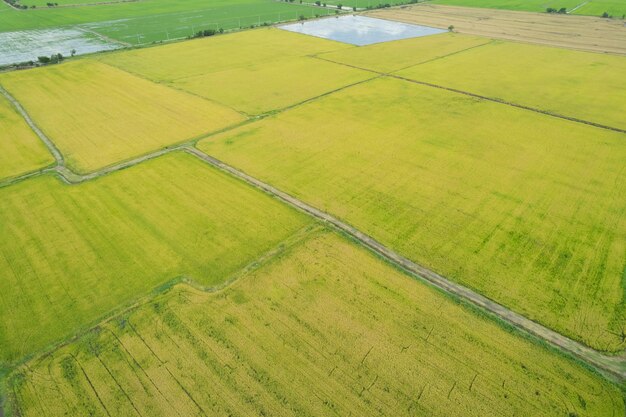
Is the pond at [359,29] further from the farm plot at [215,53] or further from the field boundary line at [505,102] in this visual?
the field boundary line at [505,102]

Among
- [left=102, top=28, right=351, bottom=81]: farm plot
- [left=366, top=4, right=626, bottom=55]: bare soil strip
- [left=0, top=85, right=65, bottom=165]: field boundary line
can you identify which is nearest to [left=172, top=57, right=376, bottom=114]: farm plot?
[left=102, top=28, right=351, bottom=81]: farm plot

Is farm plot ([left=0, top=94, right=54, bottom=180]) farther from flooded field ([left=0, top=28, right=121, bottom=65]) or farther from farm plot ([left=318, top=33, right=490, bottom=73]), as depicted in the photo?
farm plot ([left=318, top=33, right=490, bottom=73])

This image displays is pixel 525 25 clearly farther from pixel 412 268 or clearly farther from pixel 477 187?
pixel 412 268

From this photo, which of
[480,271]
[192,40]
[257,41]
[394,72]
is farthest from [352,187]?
[192,40]

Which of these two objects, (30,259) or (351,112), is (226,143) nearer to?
(351,112)

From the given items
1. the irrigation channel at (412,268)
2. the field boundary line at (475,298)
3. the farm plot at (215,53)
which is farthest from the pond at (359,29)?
the field boundary line at (475,298)
